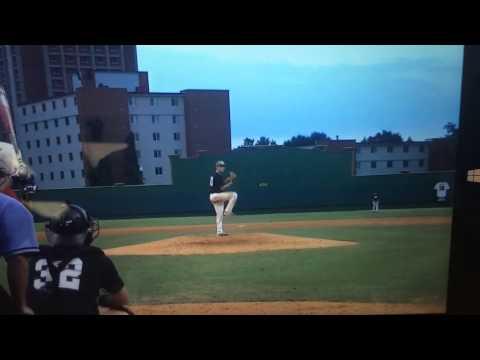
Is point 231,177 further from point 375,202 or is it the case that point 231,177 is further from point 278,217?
point 375,202

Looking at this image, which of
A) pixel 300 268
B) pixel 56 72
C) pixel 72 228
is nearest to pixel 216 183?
pixel 300 268

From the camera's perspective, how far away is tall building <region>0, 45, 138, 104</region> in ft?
5.89

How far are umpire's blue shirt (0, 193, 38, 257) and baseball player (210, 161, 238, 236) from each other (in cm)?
132

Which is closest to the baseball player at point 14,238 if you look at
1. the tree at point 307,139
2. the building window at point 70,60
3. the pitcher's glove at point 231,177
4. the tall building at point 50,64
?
the tall building at point 50,64

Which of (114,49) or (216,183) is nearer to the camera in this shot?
(114,49)

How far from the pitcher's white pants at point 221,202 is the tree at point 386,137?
1.17 m

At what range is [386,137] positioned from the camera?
1918 millimetres

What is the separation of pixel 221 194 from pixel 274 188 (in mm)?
519

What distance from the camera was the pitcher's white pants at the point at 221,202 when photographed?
2135mm

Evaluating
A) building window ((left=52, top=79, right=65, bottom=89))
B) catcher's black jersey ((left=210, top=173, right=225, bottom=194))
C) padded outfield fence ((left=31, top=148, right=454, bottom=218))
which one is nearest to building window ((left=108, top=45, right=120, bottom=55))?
building window ((left=52, top=79, right=65, bottom=89))

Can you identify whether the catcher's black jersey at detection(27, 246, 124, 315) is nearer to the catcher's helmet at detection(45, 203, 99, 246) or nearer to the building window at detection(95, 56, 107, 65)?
the catcher's helmet at detection(45, 203, 99, 246)
